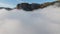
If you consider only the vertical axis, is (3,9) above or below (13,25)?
above

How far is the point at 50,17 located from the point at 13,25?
31 centimetres

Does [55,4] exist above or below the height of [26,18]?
above

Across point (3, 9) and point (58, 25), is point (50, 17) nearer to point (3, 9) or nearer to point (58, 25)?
point (58, 25)

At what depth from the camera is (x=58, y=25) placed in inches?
51.2

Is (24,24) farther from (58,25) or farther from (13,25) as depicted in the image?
(58,25)

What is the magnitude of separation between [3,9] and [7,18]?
0.08 meters

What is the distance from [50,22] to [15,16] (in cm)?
29

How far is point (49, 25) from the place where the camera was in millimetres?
1327

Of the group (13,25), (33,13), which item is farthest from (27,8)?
(13,25)

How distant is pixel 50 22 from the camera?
132 centimetres

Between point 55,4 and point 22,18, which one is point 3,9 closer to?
point 22,18

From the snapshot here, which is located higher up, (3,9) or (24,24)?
(3,9)

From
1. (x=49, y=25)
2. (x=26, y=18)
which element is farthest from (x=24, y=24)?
(x=49, y=25)

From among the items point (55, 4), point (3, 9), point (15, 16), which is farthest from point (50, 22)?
point (3, 9)
